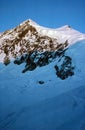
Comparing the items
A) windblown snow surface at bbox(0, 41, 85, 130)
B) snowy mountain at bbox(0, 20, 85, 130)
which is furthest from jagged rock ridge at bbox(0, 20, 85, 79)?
windblown snow surface at bbox(0, 41, 85, 130)

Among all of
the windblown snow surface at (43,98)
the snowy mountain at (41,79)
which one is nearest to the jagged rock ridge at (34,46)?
the snowy mountain at (41,79)

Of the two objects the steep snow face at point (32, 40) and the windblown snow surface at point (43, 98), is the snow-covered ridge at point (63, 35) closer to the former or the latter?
the steep snow face at point (32, 40)

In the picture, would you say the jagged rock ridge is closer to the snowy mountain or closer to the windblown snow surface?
the snowy mountain

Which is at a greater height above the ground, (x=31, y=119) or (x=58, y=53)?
(x=58, y=53)

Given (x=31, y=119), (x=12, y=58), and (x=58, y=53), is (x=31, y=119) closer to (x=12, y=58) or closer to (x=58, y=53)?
(x=58, y=53)

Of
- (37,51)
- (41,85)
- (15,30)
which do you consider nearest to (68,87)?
(41,85)

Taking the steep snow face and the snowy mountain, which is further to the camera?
the steep snow face

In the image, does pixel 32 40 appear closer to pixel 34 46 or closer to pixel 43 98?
pixel 34 46
